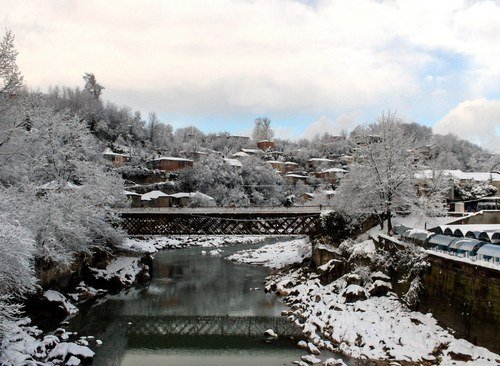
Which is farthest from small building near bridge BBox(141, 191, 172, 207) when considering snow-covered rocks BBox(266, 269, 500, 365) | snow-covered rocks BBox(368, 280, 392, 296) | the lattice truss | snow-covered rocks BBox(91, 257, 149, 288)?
snow-covered rocks BBox(368, 280, 392, 296)

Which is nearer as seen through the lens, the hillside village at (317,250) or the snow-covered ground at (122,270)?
the hillside village at (317,250)

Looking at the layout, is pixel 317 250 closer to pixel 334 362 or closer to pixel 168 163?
pixel 334 362

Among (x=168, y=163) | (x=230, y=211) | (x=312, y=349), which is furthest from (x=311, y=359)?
(x=168, y=163)

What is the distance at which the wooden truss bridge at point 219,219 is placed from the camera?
134 ft

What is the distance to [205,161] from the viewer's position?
311 ft

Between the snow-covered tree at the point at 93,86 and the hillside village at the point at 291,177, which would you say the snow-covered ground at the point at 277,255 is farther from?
the snow-covered tree at the point at 93,86

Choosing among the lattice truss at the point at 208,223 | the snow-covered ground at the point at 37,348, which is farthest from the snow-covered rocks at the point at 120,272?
the snow-covered ground at the point at 37,348

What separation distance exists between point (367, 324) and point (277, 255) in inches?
1159

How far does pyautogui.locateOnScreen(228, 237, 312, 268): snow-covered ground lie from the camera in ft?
153

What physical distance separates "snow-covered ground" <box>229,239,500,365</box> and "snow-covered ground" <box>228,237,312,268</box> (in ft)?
32.4

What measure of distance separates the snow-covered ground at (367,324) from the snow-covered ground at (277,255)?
389 inches

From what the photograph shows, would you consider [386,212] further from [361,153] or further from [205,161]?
[205,161]

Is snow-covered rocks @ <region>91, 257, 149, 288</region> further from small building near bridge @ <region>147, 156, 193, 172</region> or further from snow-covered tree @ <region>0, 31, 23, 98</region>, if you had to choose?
small building near bridge @ <region>147, 156, 193, 172</region>

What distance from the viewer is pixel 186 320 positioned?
29.5 metres
